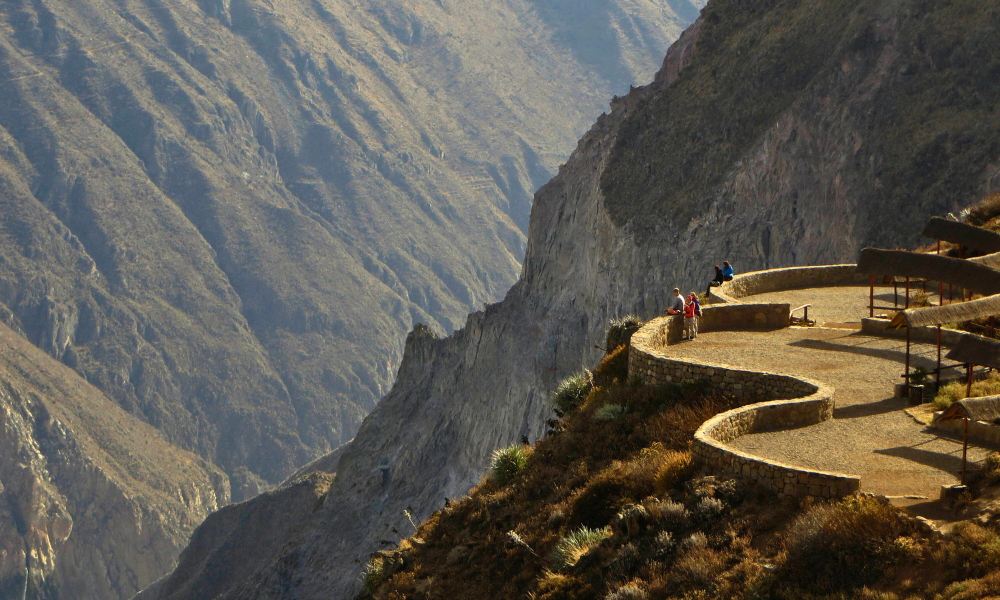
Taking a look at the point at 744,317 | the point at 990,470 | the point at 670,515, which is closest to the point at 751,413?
the point at 670,515

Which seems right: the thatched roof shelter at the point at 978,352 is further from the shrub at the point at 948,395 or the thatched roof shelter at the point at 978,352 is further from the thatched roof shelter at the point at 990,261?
the thatched roof shelter at the point at 990,261

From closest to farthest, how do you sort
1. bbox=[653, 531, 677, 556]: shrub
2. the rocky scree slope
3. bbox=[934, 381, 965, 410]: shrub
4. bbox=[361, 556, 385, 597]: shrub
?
bbox=[653, 531, 677, 556]: shrub
bbox=[934, 381, 965, 410]: shrub
bbox=[361, 556, 385, 597]: shrub
the rocky scree slope

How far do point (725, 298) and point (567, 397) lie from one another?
5398mm

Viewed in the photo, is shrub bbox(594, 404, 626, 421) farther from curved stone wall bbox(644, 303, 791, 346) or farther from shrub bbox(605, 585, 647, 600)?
shrub bbox(605, 585, 647, 600)

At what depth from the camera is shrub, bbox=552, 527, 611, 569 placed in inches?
638

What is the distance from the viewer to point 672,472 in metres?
16.4

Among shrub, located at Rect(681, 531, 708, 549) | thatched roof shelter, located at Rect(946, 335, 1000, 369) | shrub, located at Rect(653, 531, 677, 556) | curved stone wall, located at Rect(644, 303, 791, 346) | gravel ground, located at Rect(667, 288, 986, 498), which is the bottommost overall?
shrub, located at Rect(653, 531, 677, 556)

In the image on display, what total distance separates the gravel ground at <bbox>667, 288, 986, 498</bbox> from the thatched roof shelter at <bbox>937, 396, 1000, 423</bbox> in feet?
3.17

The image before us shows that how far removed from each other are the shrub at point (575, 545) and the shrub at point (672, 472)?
0.98m

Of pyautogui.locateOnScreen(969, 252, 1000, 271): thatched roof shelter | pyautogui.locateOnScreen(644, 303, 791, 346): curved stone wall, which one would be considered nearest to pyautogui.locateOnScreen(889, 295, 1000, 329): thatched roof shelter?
pyautogui.locateOnScreen(969, 252, 1000, 271): thatched roof shelter

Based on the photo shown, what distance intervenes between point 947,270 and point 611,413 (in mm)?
6617

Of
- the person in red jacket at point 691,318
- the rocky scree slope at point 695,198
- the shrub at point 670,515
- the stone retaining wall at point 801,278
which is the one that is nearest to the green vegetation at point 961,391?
the shrub at point 670,515

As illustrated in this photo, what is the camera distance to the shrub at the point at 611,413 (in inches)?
776

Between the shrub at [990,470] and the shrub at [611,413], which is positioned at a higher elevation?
the shrub at [990,470]
